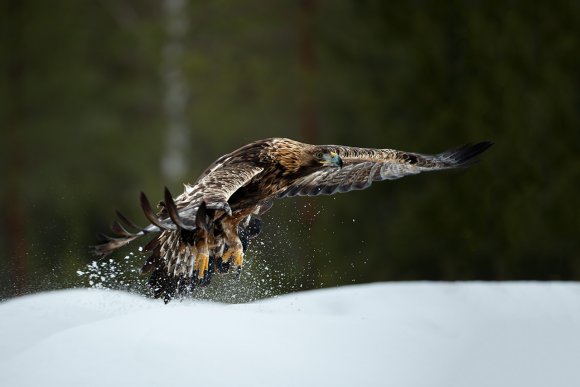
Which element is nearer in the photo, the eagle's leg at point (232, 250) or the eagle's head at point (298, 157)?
the eagle's leg at point (232, 250)

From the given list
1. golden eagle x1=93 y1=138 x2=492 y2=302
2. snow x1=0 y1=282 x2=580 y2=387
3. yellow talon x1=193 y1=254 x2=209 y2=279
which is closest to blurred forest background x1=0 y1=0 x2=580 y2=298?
snow x1=0 y1=282 x2=580 y2=387

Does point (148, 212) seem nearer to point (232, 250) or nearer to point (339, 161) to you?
point (232, 250)

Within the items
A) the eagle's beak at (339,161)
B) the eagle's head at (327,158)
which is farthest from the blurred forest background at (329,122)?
the eagle's beak at (339,161)

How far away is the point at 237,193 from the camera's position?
8.80m

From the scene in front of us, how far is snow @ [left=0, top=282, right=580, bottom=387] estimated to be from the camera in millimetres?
8211

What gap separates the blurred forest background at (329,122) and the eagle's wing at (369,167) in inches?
105

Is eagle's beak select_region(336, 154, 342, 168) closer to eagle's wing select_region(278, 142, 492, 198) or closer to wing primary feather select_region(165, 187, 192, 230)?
eagle's wing select_region(278, 142, 492, 198)

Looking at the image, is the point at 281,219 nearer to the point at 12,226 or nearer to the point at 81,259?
the point at 81,259

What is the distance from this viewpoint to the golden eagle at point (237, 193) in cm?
762

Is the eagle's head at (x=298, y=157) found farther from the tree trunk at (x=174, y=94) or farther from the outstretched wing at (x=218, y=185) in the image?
the tree trunk at (x=174, y=94)

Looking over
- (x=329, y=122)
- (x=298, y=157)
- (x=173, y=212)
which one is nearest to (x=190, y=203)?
(x=173, y=212)

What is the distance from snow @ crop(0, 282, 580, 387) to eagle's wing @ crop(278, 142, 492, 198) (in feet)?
3.67

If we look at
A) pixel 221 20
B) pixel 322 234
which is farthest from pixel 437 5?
pixel 221 20

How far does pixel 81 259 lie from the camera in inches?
564
